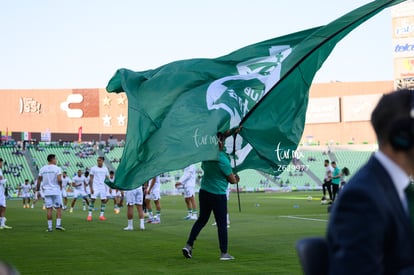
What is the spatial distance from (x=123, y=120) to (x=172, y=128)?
254 ft

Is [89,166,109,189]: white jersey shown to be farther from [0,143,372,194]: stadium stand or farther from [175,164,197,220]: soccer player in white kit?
[0,143,372,194]: stadium stand

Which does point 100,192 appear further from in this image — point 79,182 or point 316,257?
point 316,257

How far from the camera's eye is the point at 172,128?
12898 millimetres

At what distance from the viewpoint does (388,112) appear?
9.74 ft

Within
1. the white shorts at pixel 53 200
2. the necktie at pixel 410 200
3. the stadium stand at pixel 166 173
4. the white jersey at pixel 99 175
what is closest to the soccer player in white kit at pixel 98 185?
the white jersey at pixel 99 175

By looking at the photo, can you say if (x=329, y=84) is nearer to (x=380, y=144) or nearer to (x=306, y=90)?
(x=306, y=90)

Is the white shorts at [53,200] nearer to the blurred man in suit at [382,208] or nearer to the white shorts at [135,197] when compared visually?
the white shorts at [135,197]

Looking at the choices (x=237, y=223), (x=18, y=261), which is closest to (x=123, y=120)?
(x=237, y=223)

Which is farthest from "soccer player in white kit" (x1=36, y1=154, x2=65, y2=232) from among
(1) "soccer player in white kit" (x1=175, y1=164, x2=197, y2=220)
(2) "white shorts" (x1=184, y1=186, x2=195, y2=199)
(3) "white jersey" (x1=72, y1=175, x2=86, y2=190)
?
(3) "white jersey" (x1=72, y1=175, x2=86, y2=190)

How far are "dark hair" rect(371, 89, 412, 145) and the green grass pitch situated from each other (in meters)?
8.66

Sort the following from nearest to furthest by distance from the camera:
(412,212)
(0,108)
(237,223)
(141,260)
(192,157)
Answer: (412,212) → (192,157) → (141,260) → (237,223) → (0,108)

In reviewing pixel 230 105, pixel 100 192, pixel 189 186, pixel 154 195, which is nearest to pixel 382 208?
pixel 230 105

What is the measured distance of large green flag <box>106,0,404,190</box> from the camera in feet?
41.0

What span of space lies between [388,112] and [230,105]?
33.2 ft
